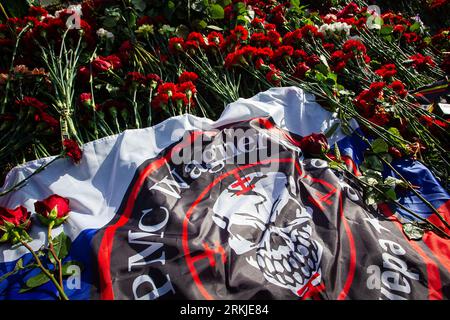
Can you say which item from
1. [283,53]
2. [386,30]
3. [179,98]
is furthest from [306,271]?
[386,30]

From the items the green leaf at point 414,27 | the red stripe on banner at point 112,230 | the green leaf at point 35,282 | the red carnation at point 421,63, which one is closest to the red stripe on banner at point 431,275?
the red stripe on banner at point 112,230

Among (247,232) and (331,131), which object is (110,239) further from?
(331,131)

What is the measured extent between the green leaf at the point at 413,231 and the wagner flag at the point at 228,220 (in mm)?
25

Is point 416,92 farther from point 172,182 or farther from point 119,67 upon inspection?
point 119,67

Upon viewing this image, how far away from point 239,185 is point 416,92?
1401 mm

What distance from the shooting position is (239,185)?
1.47m

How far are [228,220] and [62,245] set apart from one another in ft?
2.15

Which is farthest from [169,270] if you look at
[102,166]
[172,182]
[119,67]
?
[119,67]

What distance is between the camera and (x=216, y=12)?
2.46m

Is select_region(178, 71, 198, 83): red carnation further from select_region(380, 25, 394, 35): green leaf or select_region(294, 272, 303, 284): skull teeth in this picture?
select_region(380, 25, 394, 35): green leaf

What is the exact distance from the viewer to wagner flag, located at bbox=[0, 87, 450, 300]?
3.80 ft

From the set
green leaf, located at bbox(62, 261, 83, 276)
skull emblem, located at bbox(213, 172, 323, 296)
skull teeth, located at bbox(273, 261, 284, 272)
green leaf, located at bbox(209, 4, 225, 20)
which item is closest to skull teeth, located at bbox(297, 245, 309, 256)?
skull emblem, located at bbox(213, 172, 323, 296)

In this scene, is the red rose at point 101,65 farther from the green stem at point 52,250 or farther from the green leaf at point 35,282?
the green leaf at point 35,282

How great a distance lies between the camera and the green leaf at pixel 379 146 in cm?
164
